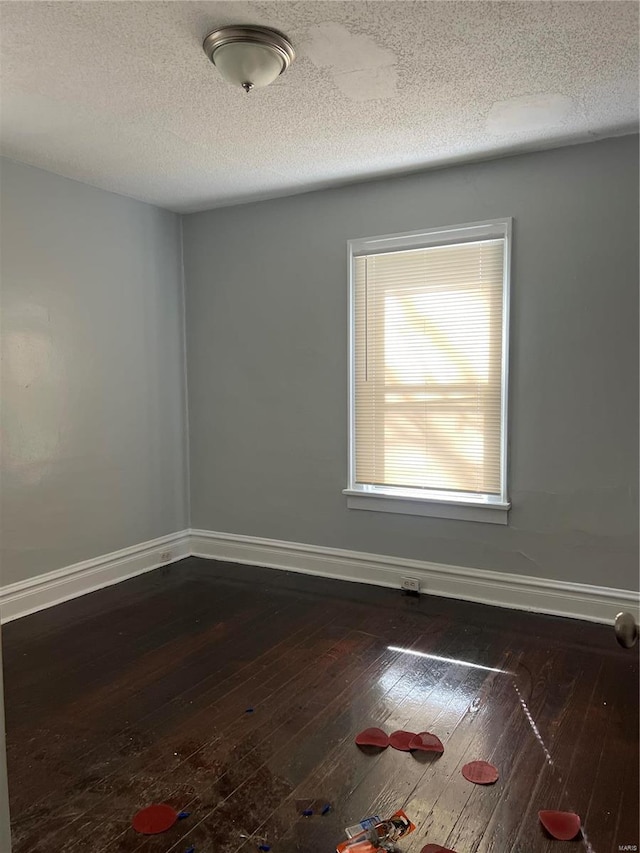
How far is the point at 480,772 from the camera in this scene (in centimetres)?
214

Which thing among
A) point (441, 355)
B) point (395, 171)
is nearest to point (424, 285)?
point (441, 355)

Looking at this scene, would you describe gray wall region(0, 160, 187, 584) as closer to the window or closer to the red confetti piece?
the window

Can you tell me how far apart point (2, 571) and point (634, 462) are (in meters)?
3.50

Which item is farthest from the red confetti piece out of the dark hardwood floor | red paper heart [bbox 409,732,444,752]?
red paper heart [bbox 409,732,444,752]

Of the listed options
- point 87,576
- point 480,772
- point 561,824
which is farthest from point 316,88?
point 87,576

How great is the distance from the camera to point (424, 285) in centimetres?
385

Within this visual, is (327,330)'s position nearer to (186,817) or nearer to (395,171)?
(395,171)

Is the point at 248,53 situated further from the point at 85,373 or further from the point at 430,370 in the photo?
the point at 85,373

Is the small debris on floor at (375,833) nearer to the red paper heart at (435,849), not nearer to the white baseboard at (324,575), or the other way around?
the red paper heart at (435,849)

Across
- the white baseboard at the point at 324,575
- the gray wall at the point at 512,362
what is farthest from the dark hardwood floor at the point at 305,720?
the gray wall at the point at 512,362

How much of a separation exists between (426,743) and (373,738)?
20 centimetres

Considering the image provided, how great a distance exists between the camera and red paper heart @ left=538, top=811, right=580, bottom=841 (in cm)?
183

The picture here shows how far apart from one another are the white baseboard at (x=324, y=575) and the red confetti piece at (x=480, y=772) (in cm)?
151

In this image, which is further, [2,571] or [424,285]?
[424,285]
